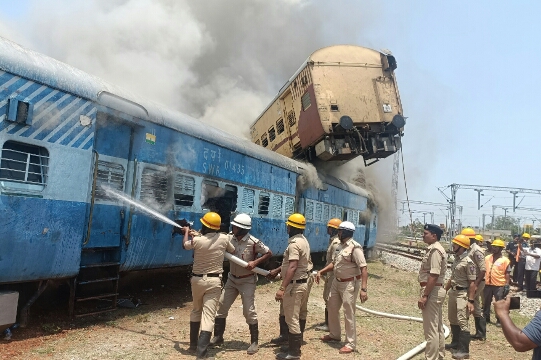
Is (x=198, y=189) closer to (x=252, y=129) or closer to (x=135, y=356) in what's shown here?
(x=135, y=356)

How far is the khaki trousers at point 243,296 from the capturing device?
595cm

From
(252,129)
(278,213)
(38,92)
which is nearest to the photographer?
(38,92)

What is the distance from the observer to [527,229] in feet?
150

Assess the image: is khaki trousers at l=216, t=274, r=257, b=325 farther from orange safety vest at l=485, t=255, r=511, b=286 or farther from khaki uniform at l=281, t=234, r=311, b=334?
orange safety vest at l=485, t=255, r=511, b=286

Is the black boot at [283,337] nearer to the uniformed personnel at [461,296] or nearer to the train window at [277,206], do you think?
the uniformed personnel at [461,296]

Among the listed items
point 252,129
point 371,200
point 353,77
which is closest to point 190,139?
point 353,77

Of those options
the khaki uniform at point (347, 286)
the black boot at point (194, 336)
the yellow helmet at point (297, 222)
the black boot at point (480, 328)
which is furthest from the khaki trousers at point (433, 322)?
the black boot at point (194, 336)

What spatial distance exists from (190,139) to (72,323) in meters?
3.60

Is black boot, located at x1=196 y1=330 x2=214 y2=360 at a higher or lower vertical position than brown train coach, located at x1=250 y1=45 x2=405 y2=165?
lower

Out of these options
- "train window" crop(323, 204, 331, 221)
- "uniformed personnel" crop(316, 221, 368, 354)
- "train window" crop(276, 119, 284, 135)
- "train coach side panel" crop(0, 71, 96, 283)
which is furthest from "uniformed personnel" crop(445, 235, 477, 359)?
"train window" crop(276, 119, 284, 135)

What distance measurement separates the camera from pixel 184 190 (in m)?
8.10

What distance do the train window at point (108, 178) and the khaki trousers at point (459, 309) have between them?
17.2 ft

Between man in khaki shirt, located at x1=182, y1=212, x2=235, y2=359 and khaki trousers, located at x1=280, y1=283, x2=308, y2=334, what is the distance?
2.91ft

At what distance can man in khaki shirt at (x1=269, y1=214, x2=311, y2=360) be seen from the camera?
5754 millimetres
